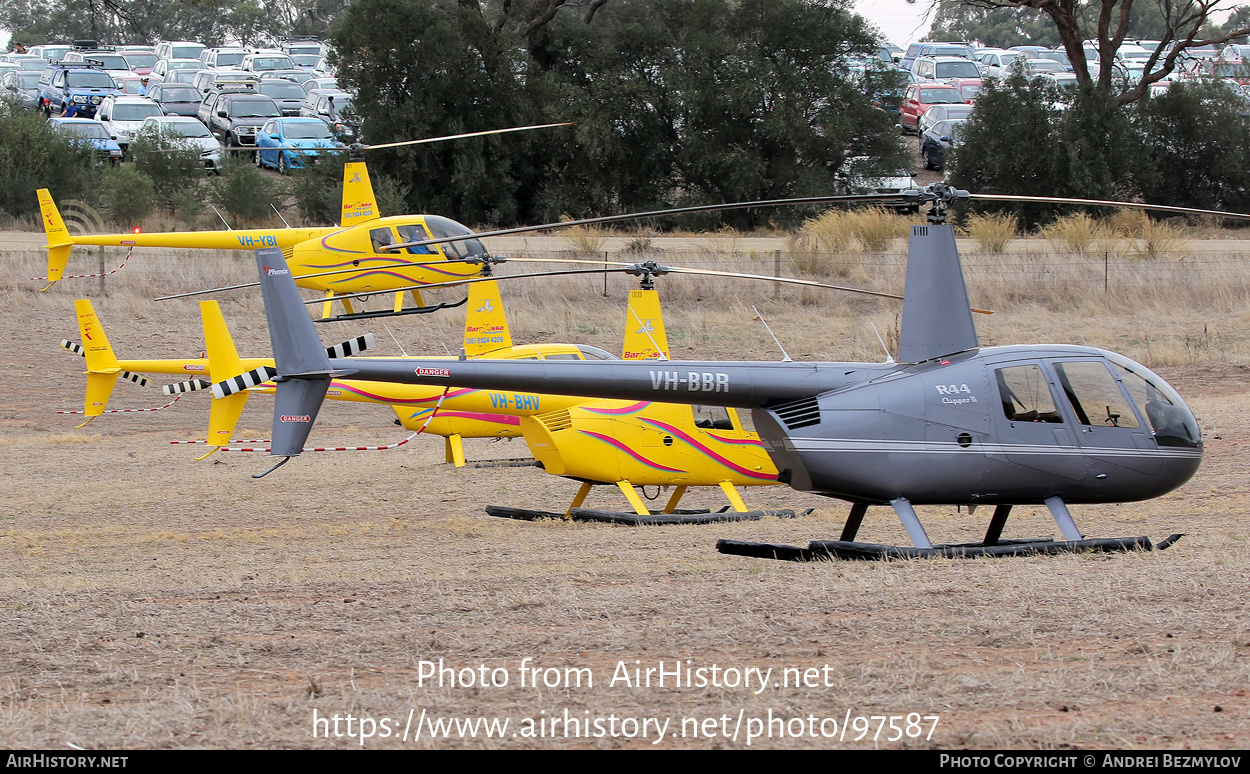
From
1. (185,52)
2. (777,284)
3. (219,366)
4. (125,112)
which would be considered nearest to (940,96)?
(777,284)

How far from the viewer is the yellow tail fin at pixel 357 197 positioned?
1959 cm

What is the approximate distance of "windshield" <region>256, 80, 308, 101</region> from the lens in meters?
51.4

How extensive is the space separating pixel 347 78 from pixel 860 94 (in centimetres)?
1669

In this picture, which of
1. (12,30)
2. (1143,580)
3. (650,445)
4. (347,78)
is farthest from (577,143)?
(12,30)

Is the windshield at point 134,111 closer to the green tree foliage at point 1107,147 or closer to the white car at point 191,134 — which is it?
the white car at point 191,134

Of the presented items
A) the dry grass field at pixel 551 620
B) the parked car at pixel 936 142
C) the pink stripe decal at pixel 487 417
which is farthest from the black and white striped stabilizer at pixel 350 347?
the parked car at pixel 936 142

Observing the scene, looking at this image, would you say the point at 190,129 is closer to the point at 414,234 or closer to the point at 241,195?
the point at 241,195

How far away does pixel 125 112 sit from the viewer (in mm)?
43531

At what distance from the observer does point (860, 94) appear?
129 ft

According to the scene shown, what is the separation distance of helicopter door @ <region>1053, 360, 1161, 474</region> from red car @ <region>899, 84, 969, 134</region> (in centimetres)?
4289

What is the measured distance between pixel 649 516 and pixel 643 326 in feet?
7.32

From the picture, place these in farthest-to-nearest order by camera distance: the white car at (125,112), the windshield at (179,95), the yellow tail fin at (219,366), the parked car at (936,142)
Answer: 1. the windshield at (179,95)
2. the parked car at (936,142)
3. the white car at (125,112)
4. the yellow tail fin at (219,366)

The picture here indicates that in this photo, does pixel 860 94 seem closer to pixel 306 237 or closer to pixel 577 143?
pixel 577 143

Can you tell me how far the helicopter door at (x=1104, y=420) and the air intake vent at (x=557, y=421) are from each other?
5.26 meters
